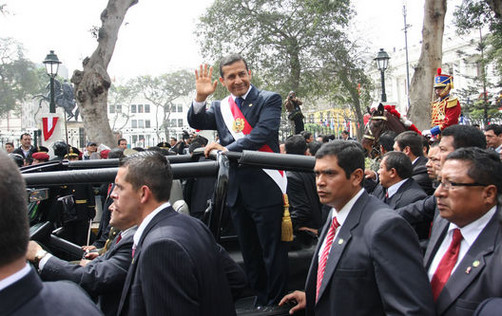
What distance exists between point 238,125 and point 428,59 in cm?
922

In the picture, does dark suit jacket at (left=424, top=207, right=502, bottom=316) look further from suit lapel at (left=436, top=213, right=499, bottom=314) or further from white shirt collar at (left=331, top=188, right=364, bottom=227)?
white shirt collar at (left=331, top=188, right=364, bottom=227)

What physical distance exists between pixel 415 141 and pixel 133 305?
3433mm

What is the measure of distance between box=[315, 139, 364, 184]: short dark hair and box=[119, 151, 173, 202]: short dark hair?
845 millimetres

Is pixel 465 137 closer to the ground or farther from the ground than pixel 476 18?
closer to the ground

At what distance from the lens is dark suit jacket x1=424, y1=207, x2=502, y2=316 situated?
188 cm

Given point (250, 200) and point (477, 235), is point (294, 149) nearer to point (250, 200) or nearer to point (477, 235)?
point (250, 200)

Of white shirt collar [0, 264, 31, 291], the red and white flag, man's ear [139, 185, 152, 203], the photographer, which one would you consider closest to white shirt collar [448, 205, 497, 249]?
man's ear [139, 185, 152, 203]

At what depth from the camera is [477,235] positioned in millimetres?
2111

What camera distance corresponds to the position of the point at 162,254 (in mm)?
1925

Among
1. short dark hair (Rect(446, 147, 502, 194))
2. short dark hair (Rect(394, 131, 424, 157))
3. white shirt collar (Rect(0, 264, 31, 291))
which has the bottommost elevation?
white shirt collar (Rect(0, 264, 31, 291))

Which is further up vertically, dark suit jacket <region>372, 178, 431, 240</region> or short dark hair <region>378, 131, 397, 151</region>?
short dark hair <region>378, 131, 397, 151</region>

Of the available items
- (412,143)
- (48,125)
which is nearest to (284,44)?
(48,125)

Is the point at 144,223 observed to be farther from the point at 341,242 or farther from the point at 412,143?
the point at 412,143

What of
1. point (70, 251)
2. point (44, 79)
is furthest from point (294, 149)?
point (44, 79)
